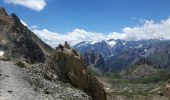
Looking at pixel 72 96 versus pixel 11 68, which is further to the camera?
pixel 11 68

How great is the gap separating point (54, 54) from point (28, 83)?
58.5ft

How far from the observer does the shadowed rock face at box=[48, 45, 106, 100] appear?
4481 centimetres

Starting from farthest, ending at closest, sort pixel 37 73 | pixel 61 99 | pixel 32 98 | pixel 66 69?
pixel 66 69, pixel 37 73, pixel 61 99, pixel 32 98

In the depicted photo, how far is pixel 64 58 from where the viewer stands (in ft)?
159

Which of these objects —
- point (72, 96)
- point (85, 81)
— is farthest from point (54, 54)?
point (72, 96)

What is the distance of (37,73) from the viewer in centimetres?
3731

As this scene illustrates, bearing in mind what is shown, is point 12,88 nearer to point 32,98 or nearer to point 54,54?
point 32,98

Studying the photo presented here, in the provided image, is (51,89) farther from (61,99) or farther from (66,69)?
(66,69)

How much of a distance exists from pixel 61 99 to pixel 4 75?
767 cm

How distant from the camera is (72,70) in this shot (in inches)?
1821

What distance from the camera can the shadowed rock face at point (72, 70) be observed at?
1764 inches

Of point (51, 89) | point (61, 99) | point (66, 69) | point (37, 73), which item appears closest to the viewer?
point (61, 99)

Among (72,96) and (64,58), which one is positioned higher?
(64,58)

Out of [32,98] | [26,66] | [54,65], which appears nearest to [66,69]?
[54,65]
